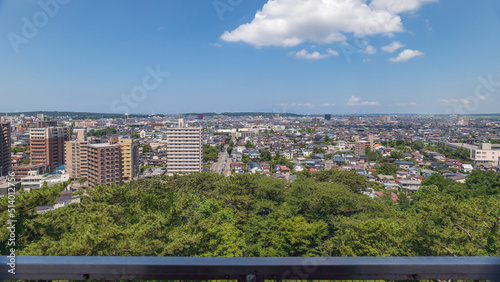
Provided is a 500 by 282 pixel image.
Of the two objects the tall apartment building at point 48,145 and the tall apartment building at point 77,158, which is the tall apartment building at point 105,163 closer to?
the tall apartment building at point 77,158

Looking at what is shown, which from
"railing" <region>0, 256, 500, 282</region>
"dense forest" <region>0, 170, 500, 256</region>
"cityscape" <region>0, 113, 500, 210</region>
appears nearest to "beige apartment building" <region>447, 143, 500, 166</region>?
"cityscape" <region>0, 113, 500, 210</region>

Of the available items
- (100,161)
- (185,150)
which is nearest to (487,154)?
(185,150)

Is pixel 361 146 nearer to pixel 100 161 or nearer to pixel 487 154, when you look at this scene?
pixel 487 154

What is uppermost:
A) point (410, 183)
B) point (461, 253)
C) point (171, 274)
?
point (171, 274)

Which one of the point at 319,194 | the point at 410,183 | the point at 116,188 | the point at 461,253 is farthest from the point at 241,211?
the point at 410,183

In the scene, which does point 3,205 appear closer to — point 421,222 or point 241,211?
point 241,211

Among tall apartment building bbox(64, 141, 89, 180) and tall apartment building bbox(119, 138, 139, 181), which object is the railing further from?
tall apartment building bbox(64, 141, 89, 180)

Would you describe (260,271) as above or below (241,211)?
above
